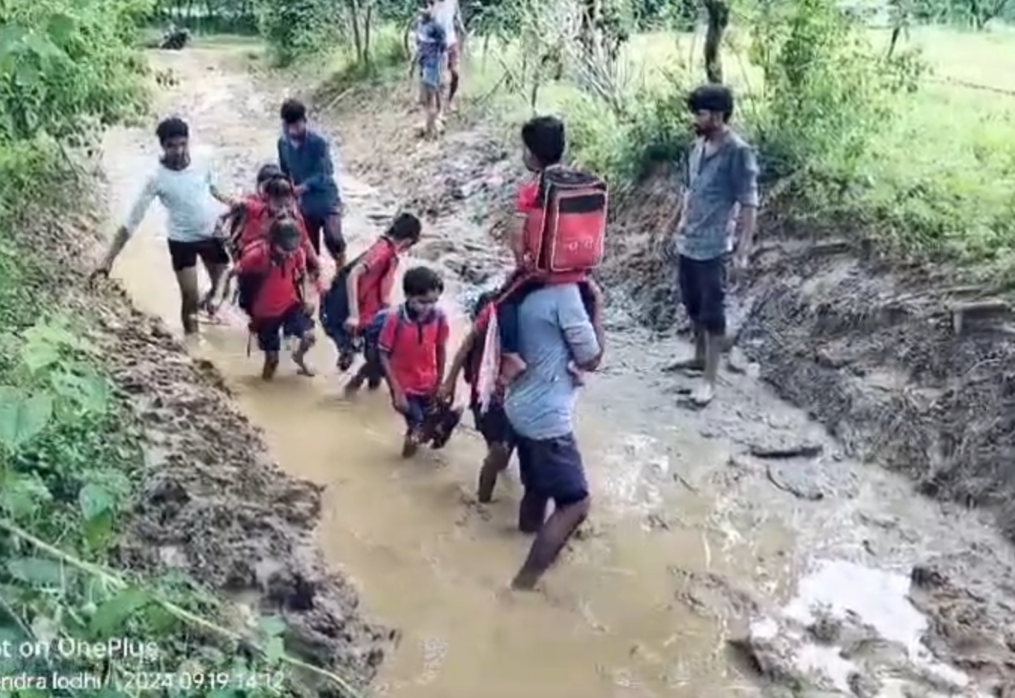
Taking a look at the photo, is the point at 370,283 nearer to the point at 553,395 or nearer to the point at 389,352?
the point at 389,352

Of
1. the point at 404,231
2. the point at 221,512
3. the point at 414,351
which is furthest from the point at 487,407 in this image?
the point at 404,231

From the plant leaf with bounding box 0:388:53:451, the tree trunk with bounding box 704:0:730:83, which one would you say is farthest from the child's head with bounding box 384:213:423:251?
the plant leaf with bounding box 0:388:53:451

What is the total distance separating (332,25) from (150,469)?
544 inches

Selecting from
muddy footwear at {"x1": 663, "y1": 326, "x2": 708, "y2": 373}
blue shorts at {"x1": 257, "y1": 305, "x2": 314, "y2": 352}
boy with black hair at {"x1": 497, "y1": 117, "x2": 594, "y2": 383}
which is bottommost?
muddy footwear at {"x1": 663, "y1": 326, "x2": 708, "y2": 373}

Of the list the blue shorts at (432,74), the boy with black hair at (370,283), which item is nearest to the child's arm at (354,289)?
the boy with black hair at (370,283)

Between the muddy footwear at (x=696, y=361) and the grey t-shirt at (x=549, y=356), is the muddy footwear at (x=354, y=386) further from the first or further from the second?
the grey t-shirt at (x=549, y=356)

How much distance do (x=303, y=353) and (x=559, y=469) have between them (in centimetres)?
305

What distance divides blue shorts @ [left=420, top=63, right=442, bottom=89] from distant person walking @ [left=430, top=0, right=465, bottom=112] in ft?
0.57

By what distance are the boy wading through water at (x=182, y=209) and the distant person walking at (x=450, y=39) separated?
19.0ft

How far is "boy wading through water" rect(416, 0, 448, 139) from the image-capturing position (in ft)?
44.0

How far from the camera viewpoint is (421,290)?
636cm

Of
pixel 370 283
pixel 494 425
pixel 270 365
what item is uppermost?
pixel 370 283

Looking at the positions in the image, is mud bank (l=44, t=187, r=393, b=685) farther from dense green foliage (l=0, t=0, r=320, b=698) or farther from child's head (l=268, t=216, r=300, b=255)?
child's head (l=268, t=216, r=300, b=255)

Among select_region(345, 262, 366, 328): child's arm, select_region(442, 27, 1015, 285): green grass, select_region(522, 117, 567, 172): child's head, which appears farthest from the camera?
select_region(442, 27, 1015, 285): green grass
